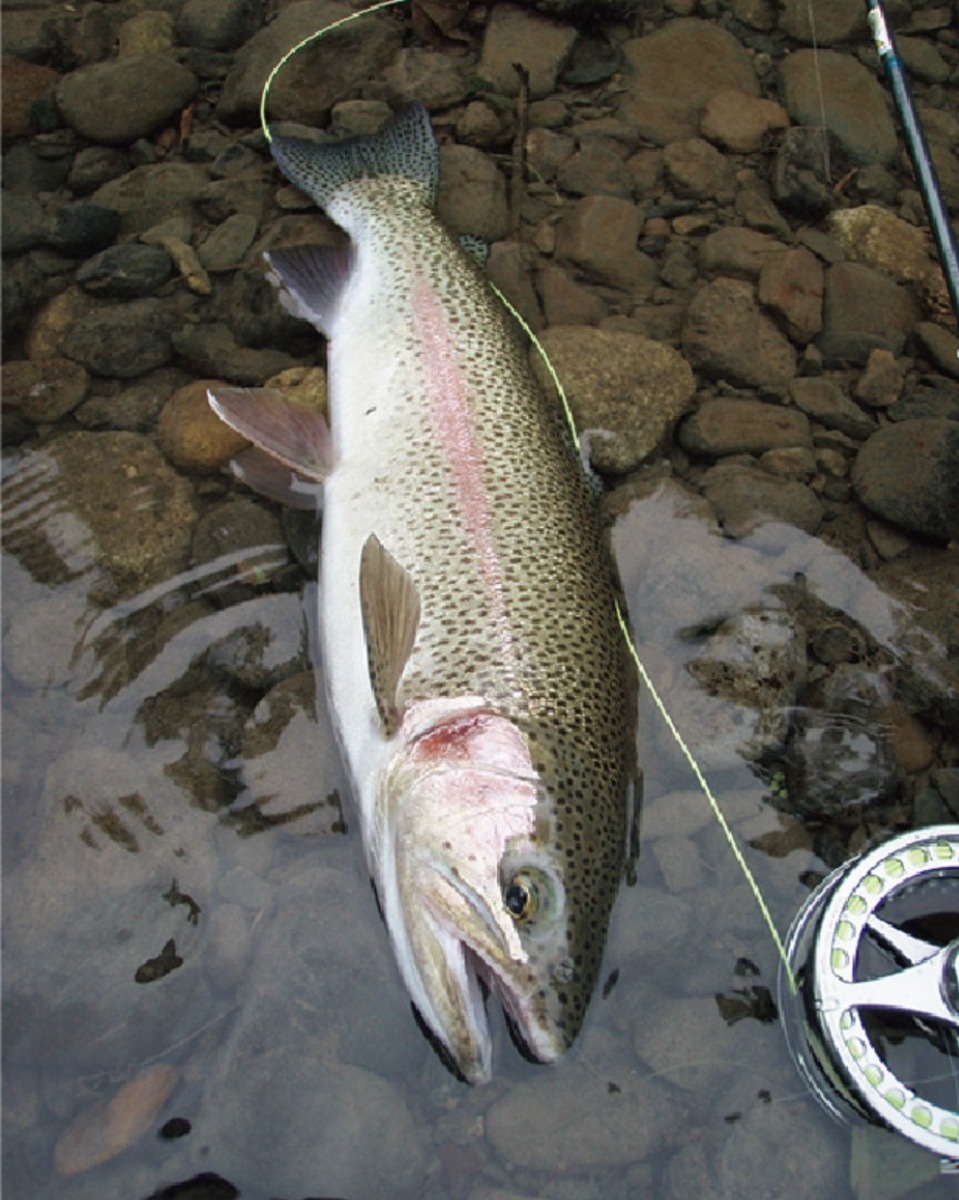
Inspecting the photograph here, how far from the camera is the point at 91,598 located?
3104 mm

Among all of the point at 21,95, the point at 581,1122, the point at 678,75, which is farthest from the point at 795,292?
the point at 21,95

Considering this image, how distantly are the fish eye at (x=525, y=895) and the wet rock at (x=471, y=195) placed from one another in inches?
107

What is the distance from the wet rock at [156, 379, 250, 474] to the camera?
337 centimetres

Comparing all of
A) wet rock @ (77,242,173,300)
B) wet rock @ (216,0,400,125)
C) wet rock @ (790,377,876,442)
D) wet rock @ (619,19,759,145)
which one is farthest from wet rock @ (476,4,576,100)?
wet rock @ (790,377,876,442)

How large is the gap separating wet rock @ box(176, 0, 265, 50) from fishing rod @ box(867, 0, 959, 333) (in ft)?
8.60

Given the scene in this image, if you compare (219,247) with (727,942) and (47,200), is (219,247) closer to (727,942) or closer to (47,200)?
(47,200)

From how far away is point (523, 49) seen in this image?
436 cm

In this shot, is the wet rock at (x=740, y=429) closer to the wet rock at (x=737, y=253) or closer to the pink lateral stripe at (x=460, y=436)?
the wet rock at (x=737, y=253)

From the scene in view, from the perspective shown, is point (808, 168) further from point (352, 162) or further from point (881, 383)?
point (352, 162)

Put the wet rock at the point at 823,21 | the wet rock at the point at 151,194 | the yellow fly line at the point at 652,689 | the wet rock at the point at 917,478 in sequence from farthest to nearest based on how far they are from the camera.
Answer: the wet rock at the point at 823,21, the wet rock at the point at 151,194, the wet rock at the point at 917,478, the yellow fly line at the point at 652,689

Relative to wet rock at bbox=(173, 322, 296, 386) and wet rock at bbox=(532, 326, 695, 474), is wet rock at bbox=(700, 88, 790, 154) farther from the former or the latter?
wet rock at bbox=(173, 322, 296, 386)

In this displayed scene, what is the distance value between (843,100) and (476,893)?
4.00 m

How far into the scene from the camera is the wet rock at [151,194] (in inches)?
154

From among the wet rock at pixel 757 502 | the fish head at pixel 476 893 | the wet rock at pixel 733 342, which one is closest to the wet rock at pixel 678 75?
the wet rock at pixel 733 342
